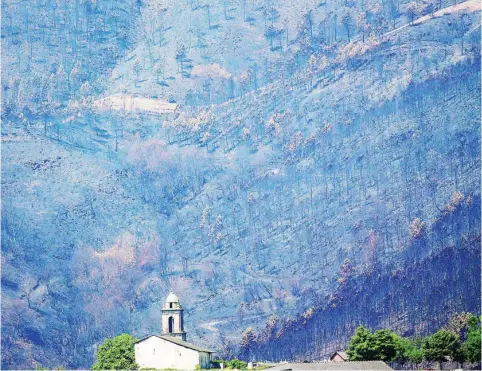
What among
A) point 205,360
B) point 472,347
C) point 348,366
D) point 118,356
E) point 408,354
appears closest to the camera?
point 348,366

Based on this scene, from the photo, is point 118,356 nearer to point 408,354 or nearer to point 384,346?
point 384,346

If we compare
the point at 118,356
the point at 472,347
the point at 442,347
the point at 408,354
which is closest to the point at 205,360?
the point at 118,356

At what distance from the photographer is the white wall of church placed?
72.2 m

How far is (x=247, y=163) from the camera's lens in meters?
93.9

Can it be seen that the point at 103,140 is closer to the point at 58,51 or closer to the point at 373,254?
the point at 58,51

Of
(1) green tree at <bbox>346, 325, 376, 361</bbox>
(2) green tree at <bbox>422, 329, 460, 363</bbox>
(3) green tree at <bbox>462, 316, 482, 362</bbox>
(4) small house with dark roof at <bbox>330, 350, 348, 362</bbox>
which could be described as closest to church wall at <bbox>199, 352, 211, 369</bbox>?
(1) green tree at <bbox>346, 325, 376, 361</bbox>

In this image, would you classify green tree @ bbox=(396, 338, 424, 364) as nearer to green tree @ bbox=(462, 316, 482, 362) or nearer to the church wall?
green tree @ bbox=(462, 316, 482, 362)

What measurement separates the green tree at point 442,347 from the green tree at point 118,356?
17536 millimetres

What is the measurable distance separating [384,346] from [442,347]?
3.96 m

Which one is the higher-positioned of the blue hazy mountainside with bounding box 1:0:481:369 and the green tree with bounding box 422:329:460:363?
the blue hazy mountainside with bounding box 1:0:481:369

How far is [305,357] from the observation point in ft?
287

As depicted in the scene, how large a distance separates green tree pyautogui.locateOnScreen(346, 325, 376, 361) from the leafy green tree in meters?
0.21

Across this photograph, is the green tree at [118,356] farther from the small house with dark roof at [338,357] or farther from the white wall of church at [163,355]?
the small house with dark roof at [338,357]

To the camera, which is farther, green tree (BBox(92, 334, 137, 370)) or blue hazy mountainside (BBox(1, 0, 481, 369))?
blue hazy mountainside (BBox(1, 0, 481, 369))
